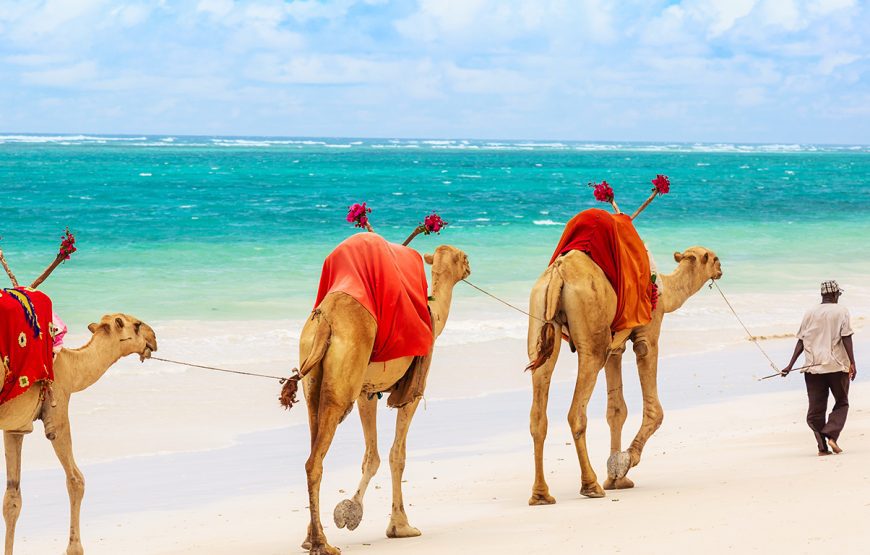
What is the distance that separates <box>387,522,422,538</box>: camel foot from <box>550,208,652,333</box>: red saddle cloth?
2221 mm

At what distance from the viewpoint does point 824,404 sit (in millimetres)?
10539

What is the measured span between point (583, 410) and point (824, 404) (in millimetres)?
2647

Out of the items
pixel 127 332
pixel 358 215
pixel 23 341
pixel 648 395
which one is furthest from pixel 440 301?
pixel 23 341

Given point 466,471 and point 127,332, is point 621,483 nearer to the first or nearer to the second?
point 466,471

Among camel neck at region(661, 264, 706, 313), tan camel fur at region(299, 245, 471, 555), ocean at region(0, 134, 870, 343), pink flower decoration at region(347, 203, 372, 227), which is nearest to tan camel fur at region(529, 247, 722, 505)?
camel neck at region(661, 264, 706, 313)

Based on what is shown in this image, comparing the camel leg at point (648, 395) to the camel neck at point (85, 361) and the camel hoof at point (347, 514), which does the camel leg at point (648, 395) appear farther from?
the camel neck at point (85, 361)

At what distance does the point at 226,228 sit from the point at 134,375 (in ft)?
94.4

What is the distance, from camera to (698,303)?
23219mm

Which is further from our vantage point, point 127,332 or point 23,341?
point 127,332

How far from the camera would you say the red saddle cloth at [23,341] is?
7371 millimetres

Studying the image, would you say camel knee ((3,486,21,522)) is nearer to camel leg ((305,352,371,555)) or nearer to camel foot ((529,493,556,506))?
camel leg ((305,352,371,555))

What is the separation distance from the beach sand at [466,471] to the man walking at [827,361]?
0.90 feet

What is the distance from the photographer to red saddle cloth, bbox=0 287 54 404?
737cm

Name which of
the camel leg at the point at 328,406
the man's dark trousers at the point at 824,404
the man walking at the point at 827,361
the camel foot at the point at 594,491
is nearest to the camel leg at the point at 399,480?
the camel leg at the point at 328,406
